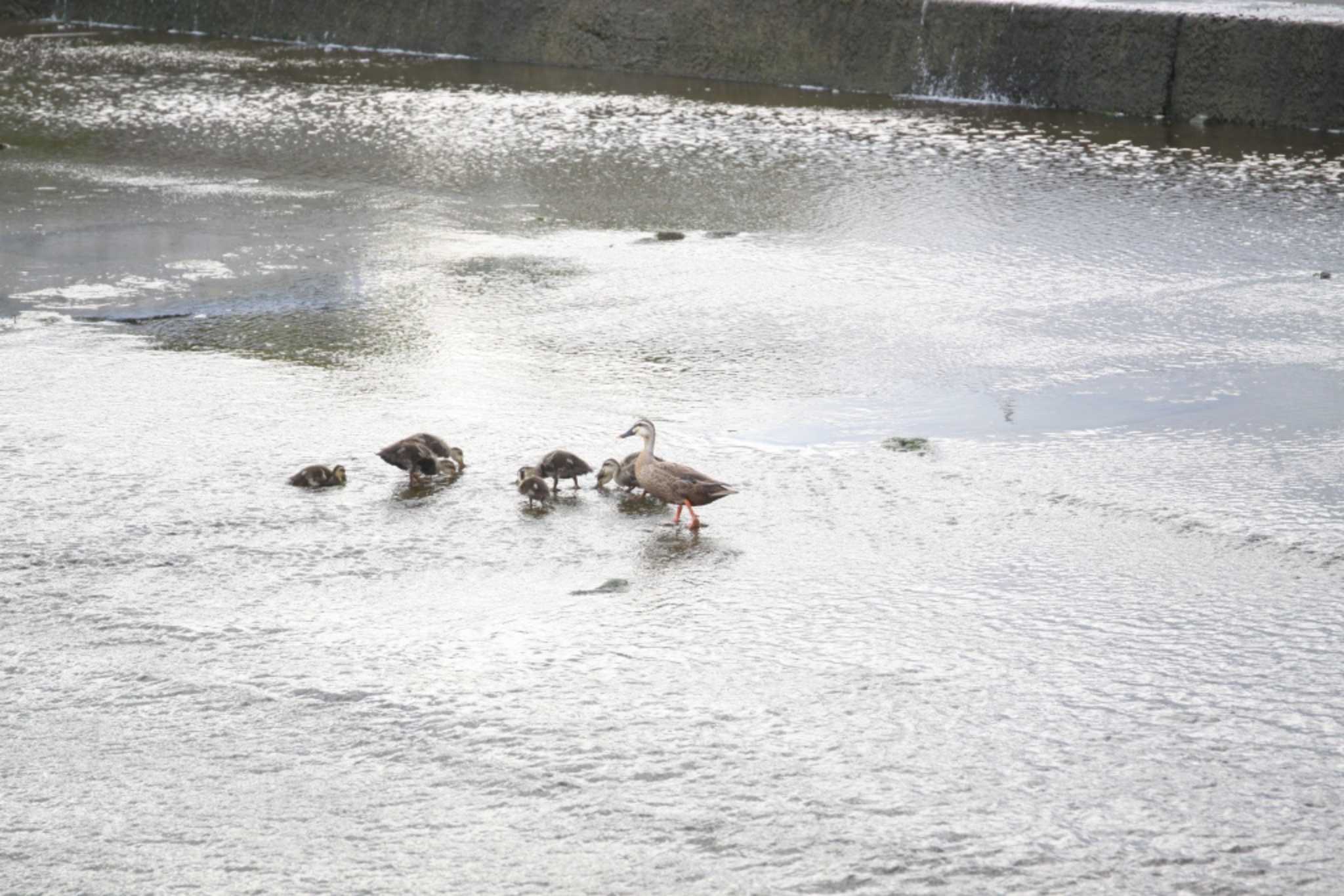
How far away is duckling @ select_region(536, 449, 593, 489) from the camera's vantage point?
586cm

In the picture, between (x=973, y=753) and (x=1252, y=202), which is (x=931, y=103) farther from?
(x=973, y=753)

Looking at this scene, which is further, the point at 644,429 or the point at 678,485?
the point at 644,429

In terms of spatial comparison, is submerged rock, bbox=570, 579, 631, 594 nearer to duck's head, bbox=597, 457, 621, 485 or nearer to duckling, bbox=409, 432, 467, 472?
duck's head, bbox=597, 457, 621, 485

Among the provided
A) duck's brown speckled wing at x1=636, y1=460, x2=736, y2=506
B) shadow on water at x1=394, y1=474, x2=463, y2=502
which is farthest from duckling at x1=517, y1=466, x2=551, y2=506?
duck's brown speckled wing at x1=636, y1=460, x2=736, y2=506

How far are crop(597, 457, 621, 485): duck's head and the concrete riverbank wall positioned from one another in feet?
29.0

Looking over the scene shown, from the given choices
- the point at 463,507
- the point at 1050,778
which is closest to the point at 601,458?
the point at 463,507

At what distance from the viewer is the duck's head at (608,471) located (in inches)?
237

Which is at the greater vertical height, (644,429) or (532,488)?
(644,429)

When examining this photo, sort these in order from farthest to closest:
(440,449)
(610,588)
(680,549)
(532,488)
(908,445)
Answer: (908,445) → (440,449) → (532,488) → (680,549) → (610,588)

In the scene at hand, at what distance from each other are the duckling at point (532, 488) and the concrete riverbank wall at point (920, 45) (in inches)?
362

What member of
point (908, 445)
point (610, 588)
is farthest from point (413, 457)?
point (908, 445)

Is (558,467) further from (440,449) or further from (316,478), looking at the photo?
(316,478)

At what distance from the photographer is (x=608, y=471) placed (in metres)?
6.03

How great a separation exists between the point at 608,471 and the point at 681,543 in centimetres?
58
